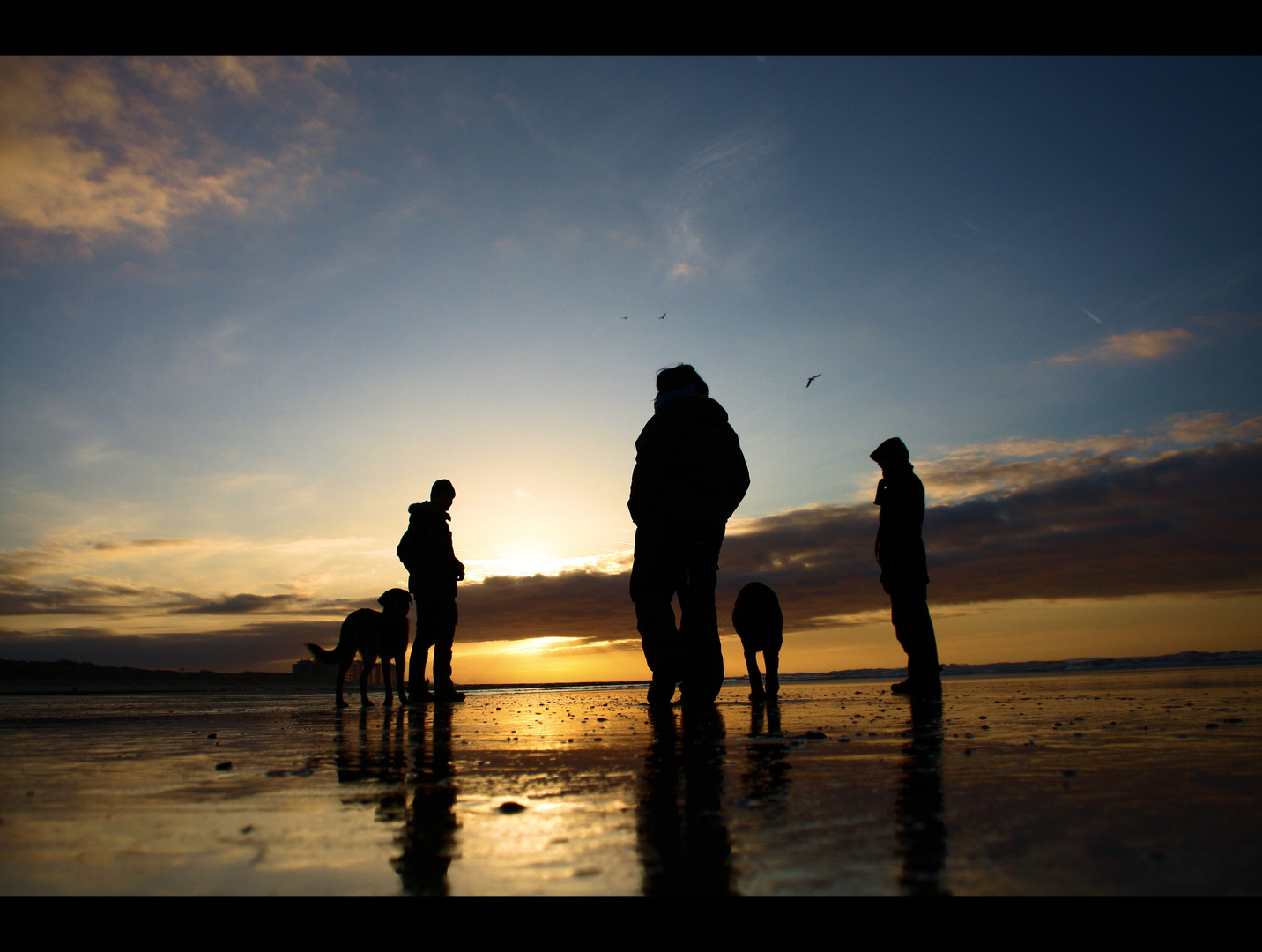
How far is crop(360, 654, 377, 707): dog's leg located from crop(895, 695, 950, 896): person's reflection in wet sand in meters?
6.58

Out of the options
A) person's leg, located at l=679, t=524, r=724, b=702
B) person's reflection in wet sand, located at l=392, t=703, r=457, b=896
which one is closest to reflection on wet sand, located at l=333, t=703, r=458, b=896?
person's reflection in wet sand, located at l=392, t=703, r=457, b=896

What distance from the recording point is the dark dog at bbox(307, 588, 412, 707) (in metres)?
9.06

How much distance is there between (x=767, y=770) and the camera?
222cm

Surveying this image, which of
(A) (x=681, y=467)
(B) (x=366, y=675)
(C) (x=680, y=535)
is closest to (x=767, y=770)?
(C) (x=680, y=535)

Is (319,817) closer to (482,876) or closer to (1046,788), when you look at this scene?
(482,876)

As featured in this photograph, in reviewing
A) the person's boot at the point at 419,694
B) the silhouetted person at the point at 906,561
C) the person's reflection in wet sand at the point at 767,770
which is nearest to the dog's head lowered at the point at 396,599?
the person's boot at the point at 419,694

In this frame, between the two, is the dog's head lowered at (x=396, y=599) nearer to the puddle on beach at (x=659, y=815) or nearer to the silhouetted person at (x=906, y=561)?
the silhouetted person at (x=906, y=561)

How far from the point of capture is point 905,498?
7.52 m

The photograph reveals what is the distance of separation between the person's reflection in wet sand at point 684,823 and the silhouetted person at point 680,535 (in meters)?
2.36

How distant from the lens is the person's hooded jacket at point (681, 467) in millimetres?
5398

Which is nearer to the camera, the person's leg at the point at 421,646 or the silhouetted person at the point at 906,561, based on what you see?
the silhouetted person at the point at 906,561

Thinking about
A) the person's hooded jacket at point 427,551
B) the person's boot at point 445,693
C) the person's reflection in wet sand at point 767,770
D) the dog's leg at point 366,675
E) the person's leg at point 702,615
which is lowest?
the person's boot at point 445,693

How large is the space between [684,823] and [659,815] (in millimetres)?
96

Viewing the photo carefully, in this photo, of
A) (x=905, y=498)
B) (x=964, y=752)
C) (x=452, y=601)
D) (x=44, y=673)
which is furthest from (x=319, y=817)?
(x=44, y=673)
